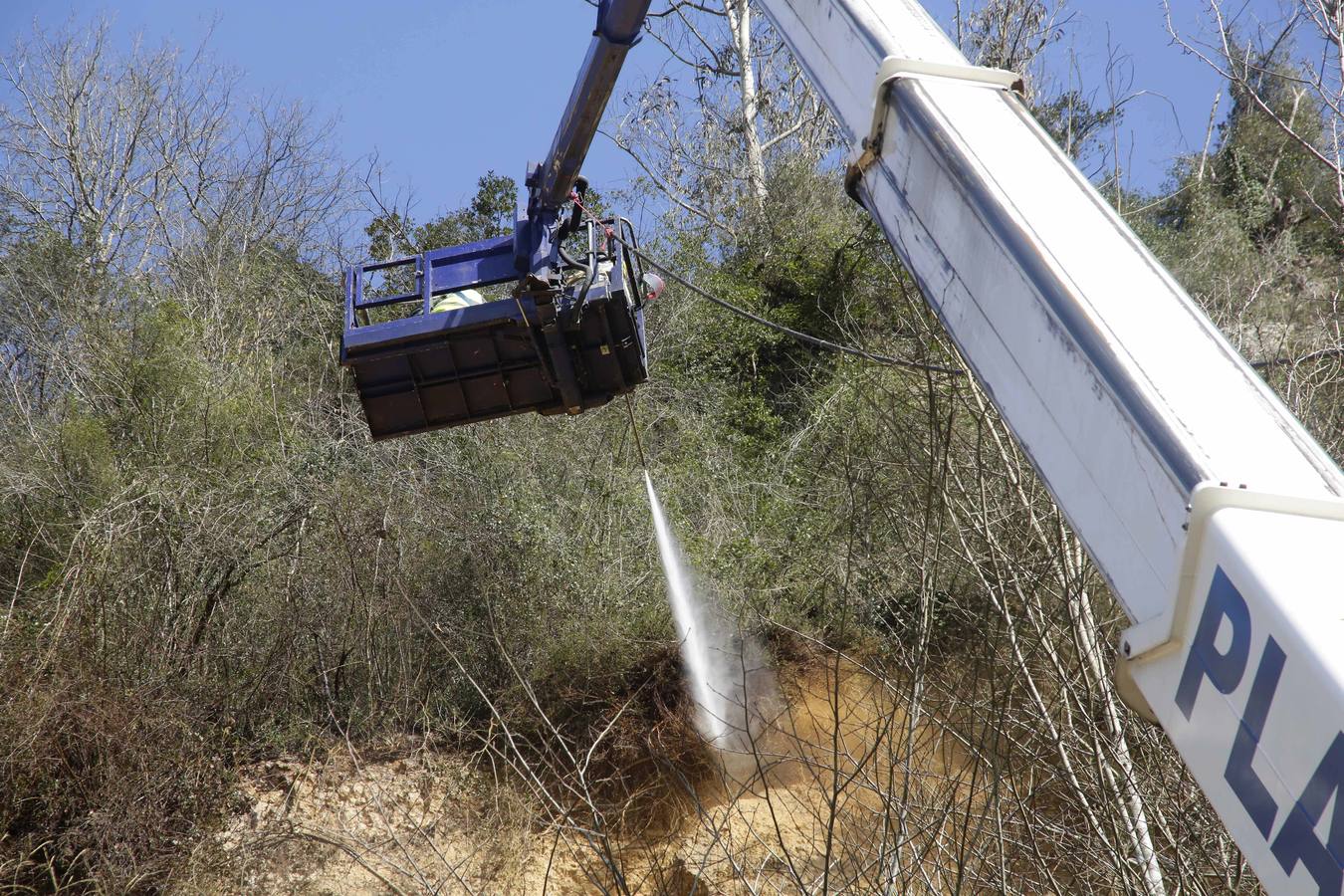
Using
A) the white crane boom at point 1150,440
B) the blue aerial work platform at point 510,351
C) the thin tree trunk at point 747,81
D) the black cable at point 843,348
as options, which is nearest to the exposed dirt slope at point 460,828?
the blue aerial work platform at point 510,351

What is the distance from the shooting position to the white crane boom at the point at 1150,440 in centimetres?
135

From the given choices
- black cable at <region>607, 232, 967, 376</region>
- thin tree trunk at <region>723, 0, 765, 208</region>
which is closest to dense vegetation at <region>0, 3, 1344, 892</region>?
black cable at <region>607, 232, 967, 376</region>

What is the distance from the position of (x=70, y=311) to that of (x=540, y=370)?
1485 cm

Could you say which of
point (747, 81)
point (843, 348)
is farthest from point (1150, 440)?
point (747, 81)

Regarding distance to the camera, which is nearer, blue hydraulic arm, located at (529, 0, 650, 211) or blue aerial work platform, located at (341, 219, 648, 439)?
blue hydraulic arm, located at (529, 0, 650, 211)

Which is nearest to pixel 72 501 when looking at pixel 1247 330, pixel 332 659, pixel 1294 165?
pixel 332 659

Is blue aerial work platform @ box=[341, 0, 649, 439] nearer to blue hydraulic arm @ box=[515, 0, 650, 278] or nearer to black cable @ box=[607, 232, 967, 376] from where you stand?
blue hydraulic arm @ box=[515, 0, 650, 278]

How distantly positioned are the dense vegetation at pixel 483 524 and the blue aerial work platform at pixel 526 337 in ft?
5.69

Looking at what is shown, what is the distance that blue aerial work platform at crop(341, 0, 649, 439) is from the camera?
723 cm

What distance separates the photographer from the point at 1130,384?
65.3 inches

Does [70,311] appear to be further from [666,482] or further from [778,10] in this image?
[778,10]

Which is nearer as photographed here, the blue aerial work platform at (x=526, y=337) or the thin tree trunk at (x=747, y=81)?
the blue aerial work platform at (x=526, y=337)

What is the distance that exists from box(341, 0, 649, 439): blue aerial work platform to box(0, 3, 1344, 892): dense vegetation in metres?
1.73

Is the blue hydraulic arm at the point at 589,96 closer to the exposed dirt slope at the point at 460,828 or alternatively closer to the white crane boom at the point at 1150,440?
the white crane boom at the point at 1150,440
